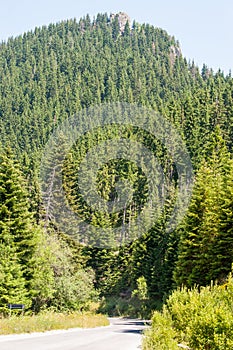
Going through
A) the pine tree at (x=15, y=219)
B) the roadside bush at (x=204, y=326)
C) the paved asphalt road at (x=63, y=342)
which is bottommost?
the paved asphalt road at (x=63, y=342)

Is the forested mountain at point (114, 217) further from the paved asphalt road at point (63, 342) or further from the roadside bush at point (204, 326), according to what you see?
the roadside bush at point (204, 326)

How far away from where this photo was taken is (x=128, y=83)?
187 meters

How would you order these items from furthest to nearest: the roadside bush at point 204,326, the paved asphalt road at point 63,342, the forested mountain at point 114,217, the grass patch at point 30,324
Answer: the forested mountain at point 114,217
the grass patch at point 30,324
the paved asphalt road at point 63,342
the roadside bush at point 204,326

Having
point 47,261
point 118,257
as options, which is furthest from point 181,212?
point 47,261

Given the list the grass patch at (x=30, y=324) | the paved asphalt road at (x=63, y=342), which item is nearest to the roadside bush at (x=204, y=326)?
the paved asphalt road at (x=63, y=342)

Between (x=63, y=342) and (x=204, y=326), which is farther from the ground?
(x=204, y=326)

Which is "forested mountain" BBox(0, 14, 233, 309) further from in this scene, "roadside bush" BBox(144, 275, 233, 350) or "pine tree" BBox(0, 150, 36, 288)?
"roadside bush" BBox(144, 275, 233, 350)

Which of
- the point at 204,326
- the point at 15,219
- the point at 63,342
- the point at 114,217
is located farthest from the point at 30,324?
the point at 114,217

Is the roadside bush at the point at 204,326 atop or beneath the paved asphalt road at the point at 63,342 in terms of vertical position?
atop

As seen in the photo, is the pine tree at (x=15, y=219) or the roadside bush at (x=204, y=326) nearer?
the roadside bush at (x=204, y=326)

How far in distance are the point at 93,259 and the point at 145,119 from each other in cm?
6079

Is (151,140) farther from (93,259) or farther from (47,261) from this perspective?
(47,261)

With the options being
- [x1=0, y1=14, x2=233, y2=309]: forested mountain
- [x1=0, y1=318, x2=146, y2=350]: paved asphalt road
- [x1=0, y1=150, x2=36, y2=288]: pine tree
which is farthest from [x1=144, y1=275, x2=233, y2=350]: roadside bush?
[x1=0, y1=150, x2=36, y2=288]: pine tree

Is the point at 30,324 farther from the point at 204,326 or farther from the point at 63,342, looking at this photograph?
the point at 204,326
